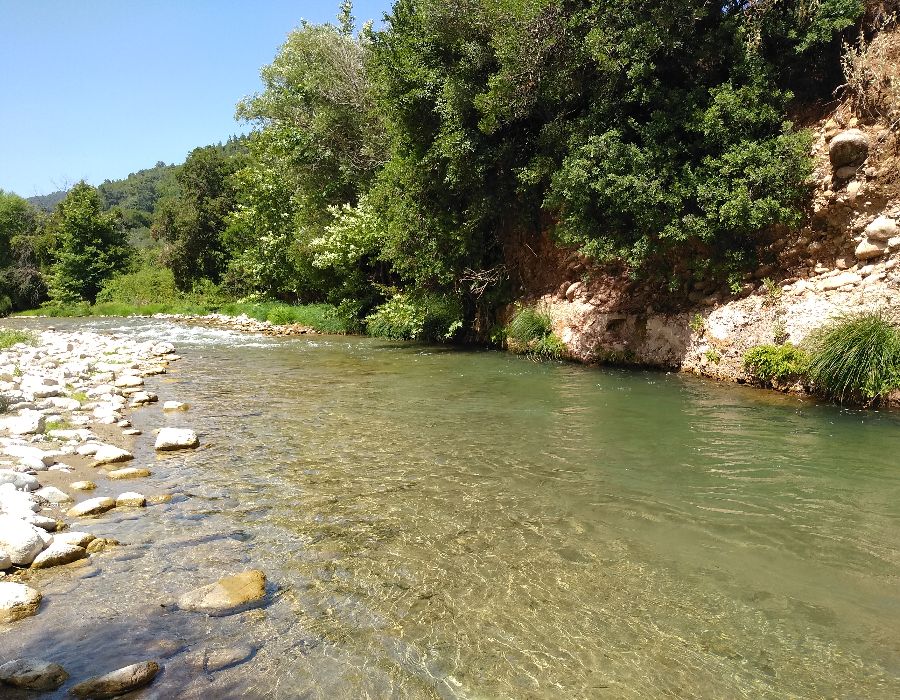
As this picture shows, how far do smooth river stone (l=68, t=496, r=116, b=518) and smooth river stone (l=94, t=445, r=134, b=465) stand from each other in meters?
1.50

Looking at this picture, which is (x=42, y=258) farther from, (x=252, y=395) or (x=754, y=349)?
(x=754, y=349)

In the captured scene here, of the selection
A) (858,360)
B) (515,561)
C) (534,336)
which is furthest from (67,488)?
(534,336)

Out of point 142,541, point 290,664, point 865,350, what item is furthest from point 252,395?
point 865,350

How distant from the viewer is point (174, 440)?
7.68 m

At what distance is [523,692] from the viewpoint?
318 centimetres

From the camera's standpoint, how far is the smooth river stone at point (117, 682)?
302 cm

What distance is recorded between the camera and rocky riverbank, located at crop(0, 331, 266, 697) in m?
3.39

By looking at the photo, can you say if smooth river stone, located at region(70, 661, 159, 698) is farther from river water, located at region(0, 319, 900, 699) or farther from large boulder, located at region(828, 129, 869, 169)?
large boulder, located at region(828, 129, 869, 169)

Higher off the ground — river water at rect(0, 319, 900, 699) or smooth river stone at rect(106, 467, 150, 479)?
river water at rect(0, 319, 900, 699)

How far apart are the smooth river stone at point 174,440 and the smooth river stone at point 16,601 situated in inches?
147

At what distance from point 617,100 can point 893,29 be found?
16.5ft

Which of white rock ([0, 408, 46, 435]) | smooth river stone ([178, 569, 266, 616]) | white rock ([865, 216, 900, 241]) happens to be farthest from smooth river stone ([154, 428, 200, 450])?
white rock ([865, 216, 900, 241])

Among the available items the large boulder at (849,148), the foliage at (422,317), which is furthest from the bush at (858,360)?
the foliage at (422,317)

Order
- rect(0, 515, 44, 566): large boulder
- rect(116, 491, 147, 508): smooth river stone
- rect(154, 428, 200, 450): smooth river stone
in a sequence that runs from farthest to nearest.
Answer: rect(154, 428, 200, 450): smooth river stone, rect(116, 491, 147, 508): smooth river stone, rect(0, 515, 44, 566): large boulder
